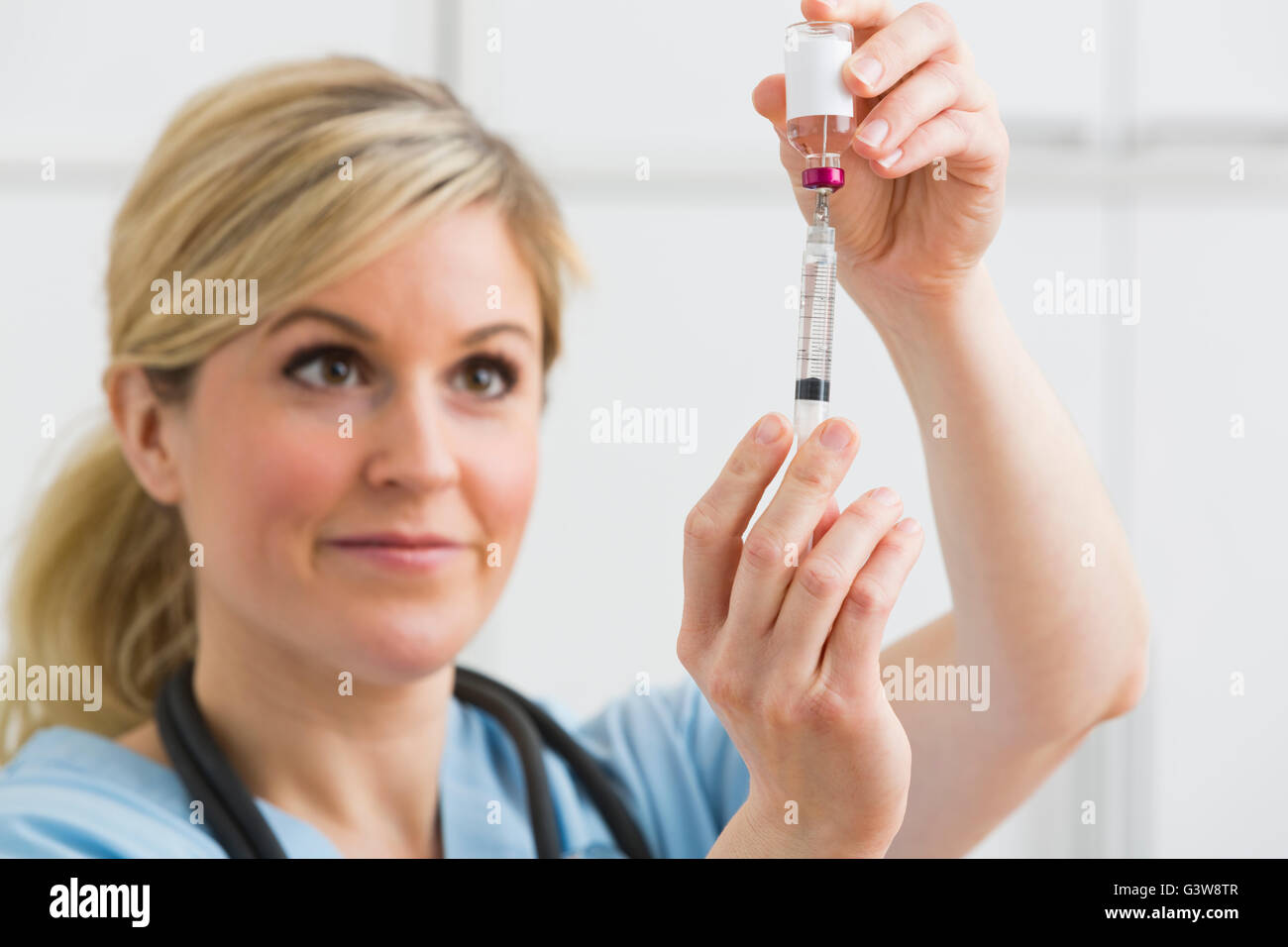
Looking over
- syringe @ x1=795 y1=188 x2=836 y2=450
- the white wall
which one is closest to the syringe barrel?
syringe @ x1=795 y1=188 x2=836 y2=450

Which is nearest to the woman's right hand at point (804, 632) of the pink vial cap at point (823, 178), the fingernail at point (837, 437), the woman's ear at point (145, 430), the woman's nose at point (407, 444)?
the fingernail at point (837, 437)

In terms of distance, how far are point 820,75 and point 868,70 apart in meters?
0.03

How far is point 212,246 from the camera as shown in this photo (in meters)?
0.81

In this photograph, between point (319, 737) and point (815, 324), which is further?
point (319, 737)

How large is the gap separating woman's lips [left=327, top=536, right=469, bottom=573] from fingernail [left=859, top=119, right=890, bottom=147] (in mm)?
485

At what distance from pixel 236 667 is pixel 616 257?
77 cm

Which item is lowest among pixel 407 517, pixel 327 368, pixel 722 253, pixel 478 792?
pixel 478 792

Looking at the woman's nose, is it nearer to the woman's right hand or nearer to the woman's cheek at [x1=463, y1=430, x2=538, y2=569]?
the woman's cheek at [x1=463, y1=430, x2=538, y2=569]

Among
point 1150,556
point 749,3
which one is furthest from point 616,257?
point 1150,556

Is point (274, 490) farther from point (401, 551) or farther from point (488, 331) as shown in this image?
point (488, 331)

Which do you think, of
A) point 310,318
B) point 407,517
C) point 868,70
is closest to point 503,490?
point 407,517

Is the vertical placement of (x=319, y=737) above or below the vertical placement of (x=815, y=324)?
below

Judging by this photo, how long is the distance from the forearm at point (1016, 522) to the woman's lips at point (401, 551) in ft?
1.29
